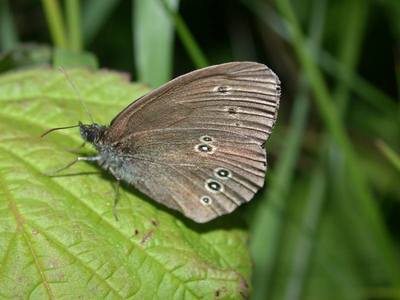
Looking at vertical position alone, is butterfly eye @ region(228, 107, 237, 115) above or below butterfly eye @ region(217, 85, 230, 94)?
below

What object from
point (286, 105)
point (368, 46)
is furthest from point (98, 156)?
point (368, 46)

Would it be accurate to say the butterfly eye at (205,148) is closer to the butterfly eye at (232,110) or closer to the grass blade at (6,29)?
the butterfly eye at (232,110)

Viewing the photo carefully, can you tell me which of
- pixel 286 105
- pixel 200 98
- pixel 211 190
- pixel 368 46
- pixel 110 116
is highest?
pixel 200 98

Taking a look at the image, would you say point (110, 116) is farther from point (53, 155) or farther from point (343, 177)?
point (343, 177)

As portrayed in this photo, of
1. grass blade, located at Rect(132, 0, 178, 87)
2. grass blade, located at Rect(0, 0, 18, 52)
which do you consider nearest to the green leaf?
grass blade, located at Rect(132, 0, 178, 87)

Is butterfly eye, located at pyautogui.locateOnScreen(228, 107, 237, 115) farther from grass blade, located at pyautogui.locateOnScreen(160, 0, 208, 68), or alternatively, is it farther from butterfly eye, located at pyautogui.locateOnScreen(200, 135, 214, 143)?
grass blade, located at pyautogui.locateOnScreen(160, 0, 208, 68)

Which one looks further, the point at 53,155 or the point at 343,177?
the point at 343,177

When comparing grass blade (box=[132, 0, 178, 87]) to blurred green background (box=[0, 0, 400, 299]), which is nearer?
blurred green background (box=[0, 0, 400, 299])
